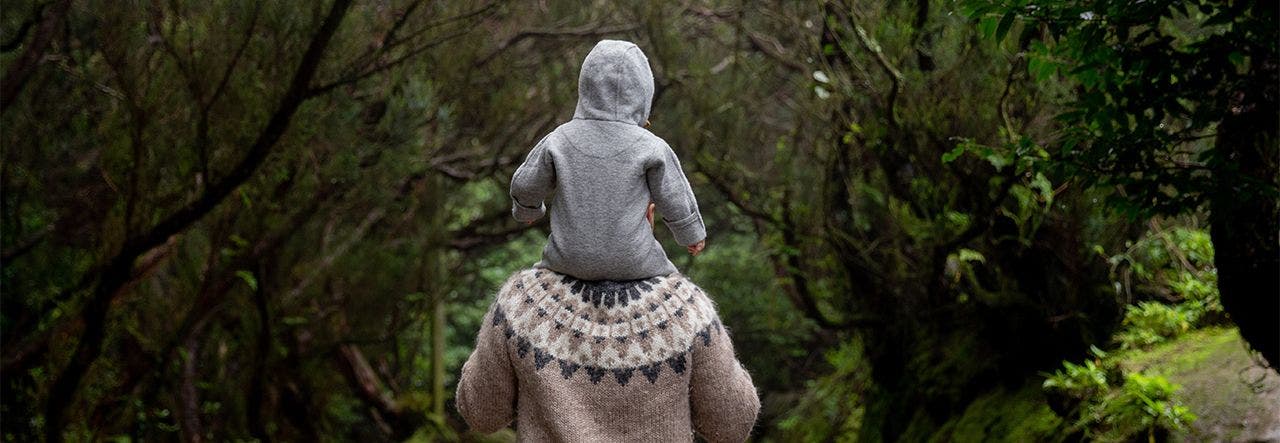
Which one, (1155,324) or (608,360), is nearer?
(608,360)

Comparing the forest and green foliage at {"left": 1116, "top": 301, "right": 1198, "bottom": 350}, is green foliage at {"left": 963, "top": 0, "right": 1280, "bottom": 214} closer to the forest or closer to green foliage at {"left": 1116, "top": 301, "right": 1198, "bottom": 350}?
the forest

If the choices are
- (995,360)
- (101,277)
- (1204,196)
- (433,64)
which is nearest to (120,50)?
(101,277)

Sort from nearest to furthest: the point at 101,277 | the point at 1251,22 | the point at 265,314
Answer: the point at 1251,22 → the point at 101,277 → the point at 265,314

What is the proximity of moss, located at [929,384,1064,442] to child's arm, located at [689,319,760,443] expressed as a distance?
1.82 meters

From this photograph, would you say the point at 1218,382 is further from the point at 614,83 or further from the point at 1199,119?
the point at 614,83

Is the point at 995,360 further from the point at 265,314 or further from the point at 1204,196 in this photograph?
the point at 265,314

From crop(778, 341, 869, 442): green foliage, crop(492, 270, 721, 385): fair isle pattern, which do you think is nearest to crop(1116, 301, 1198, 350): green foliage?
crop(778, 341, 869, 442): green foliage

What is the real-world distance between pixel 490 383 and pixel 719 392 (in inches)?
25.2

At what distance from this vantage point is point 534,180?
2.95 meters

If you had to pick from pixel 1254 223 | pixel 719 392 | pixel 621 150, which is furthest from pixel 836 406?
pixel 621 150

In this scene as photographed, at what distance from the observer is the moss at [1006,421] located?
4.47 metres

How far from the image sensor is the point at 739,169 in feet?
20.6

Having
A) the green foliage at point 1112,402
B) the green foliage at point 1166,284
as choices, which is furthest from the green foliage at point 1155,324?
the green foliage at point 1112,402

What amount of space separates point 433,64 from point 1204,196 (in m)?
4.92
